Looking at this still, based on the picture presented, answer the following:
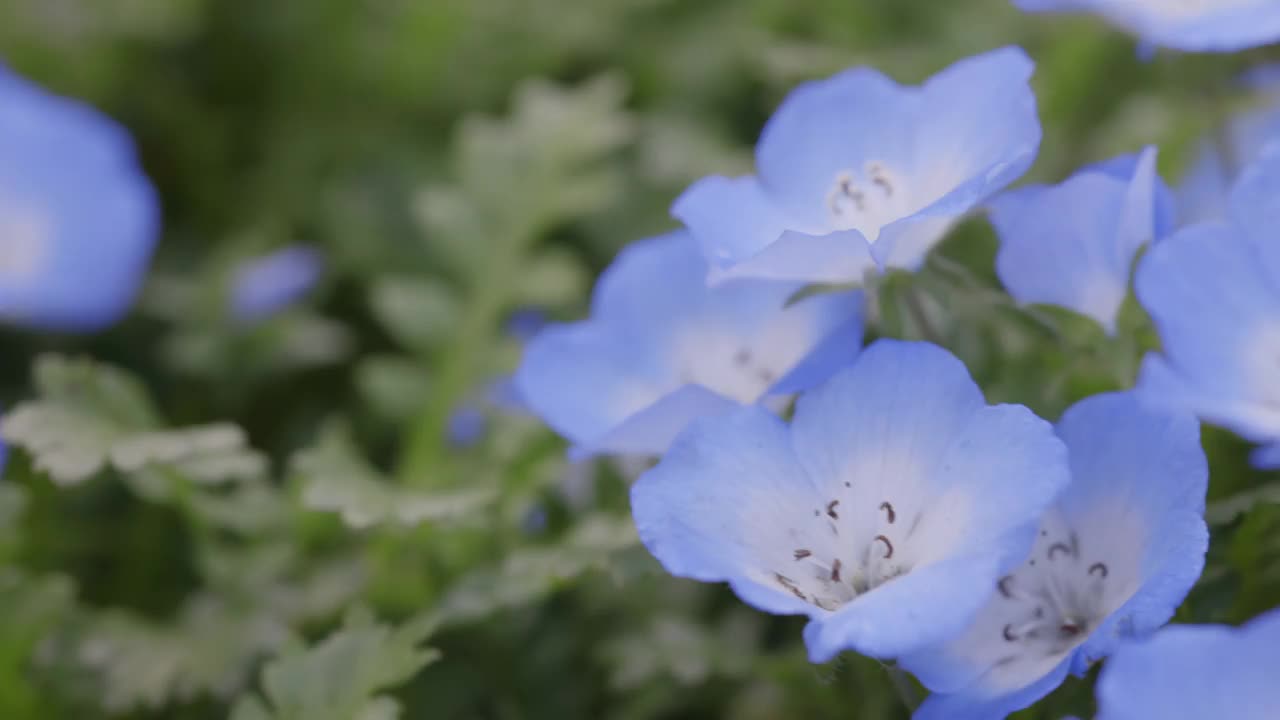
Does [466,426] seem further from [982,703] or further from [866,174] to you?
[982,703]

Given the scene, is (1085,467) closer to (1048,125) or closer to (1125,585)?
(1125,585)

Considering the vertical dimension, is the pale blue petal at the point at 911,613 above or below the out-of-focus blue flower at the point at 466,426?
above

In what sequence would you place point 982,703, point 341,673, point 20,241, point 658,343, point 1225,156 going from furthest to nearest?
point 20,241, point 1225,156, point 658,343, point 341,673, point 982,703

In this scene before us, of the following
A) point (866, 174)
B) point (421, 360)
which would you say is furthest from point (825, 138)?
point (421, 360)

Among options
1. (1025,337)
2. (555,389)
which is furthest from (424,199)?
(1025,337)

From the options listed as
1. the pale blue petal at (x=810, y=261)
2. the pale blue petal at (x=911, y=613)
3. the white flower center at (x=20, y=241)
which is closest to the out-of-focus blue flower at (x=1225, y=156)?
the pale blue petal at (x=810, y=261)

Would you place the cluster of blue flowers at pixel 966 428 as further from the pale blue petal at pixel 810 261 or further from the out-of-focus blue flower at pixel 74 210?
the out-of-focus blue flower at pixel 74 210
